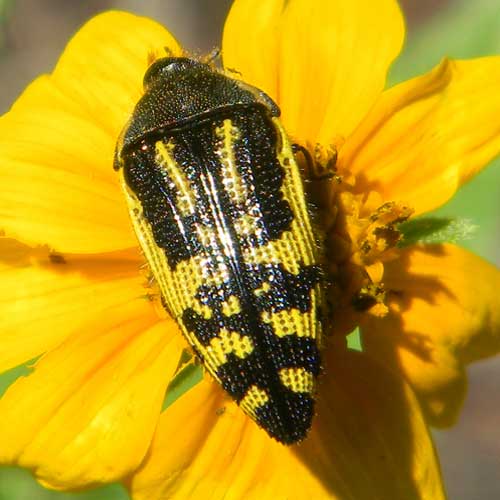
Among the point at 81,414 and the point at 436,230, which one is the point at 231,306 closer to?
the point at 81,414

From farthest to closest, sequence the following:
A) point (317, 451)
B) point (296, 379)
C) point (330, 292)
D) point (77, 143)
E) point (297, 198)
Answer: point (77, 143) < point (317, 451) < point (330, 292) < point (297, 198) < point (296, 379)

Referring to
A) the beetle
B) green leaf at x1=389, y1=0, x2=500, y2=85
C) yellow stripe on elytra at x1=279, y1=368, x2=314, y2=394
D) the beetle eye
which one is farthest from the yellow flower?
green leaf at x1=389, y1=0, x2=500, y2=85

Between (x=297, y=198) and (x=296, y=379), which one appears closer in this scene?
(x=296, y=379)

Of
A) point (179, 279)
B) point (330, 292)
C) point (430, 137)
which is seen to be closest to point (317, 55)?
point (430, 137)

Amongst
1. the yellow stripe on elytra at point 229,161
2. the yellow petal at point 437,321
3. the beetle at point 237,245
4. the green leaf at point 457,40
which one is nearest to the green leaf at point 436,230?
the yellow petal at point 437,321

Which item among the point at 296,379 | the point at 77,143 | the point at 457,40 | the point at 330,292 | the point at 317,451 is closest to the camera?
the point at 296,379

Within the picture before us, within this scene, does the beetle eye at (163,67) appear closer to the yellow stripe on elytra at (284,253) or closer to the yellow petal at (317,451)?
the yellow stripe on elytra at (284,253)

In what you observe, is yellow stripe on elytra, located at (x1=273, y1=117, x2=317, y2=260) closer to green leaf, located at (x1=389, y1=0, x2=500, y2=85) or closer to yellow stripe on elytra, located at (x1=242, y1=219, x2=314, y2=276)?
yellow stripe on elytra, located at (x1=242, y1=219, x2=314, y2=276)
